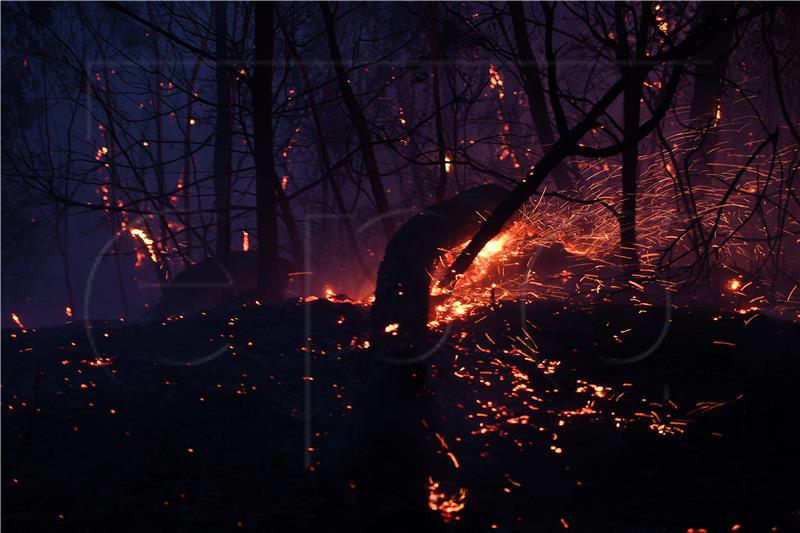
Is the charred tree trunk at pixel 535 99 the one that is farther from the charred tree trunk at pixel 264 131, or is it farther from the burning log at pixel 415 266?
the charred tree trunk at pixel 264 131

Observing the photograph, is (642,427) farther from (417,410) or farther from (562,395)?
(417,410)

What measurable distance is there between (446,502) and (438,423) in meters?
0.82

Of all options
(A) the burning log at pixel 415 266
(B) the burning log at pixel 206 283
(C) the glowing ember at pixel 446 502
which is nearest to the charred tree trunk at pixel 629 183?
(A) the burning log at pixel 415 266

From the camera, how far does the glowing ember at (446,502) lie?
3.14 m

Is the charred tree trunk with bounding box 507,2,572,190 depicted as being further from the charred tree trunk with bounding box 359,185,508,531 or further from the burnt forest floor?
the burnt forest floor

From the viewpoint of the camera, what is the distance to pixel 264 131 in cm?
732

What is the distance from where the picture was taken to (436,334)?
5.47 meters

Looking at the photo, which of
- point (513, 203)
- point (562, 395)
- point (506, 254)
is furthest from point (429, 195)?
point (562, 395)

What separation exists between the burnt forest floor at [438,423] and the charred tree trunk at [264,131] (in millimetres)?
1754

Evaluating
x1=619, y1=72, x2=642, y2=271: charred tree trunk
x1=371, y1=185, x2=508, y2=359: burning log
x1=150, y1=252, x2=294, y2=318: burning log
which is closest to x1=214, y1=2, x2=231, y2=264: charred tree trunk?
x1=150, y1=252, x2=294, y2=318: burning log

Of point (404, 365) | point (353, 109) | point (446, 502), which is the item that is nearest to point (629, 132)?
point (353, 109)

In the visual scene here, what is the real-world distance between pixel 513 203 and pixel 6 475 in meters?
3.95

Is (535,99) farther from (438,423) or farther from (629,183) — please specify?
(438,423)

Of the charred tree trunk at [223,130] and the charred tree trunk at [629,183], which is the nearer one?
the charred tree trunk at [629,183]
